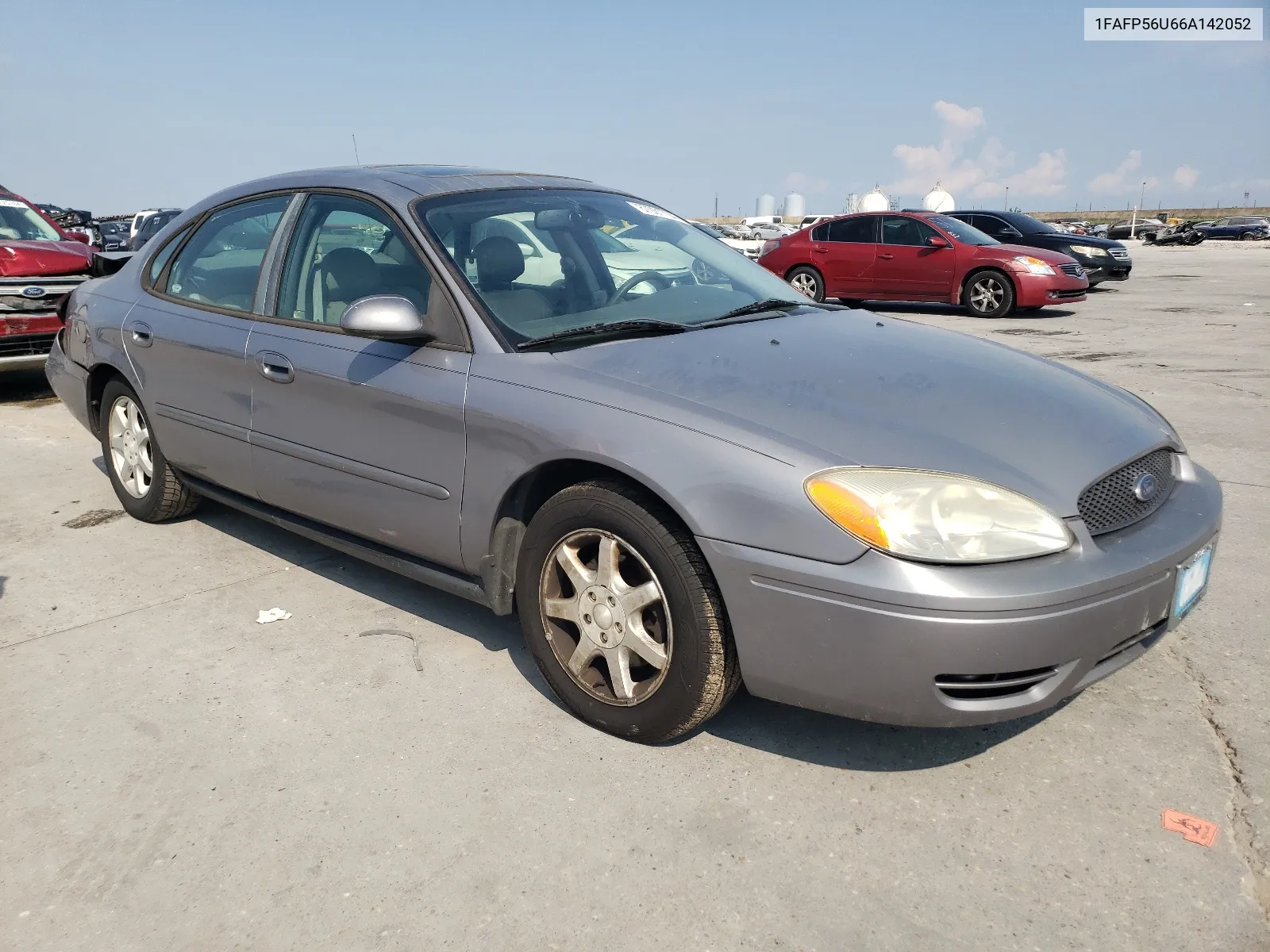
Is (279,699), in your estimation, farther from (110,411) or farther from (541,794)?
(110,411)

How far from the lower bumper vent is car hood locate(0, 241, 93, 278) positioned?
818 cm

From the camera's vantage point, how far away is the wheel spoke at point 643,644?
8.88 feet

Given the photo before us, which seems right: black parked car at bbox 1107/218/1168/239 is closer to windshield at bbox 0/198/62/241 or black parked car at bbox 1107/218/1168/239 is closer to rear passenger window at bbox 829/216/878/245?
rear passenger window at bbox 829/216/878/245

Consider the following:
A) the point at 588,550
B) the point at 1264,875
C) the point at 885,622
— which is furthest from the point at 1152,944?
the point at 588,550

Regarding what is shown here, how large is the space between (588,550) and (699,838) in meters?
0.84

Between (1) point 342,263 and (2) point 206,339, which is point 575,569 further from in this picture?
(2) point 206,339

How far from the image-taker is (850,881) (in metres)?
2.28

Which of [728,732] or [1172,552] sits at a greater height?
[1172,552]

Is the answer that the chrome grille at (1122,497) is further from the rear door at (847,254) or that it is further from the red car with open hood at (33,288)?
the rear door at (847,254)

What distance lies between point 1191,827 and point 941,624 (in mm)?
839

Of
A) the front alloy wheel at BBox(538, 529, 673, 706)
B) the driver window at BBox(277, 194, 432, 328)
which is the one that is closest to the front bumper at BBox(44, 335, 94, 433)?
the driver window at BBox(277, 194, 432, 328)

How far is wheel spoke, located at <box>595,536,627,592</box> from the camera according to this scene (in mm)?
2750

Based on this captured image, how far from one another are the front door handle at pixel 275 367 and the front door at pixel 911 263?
460 inches

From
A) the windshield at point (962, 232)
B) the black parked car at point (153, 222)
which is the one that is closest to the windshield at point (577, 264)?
the windshield at point (962, 232)
